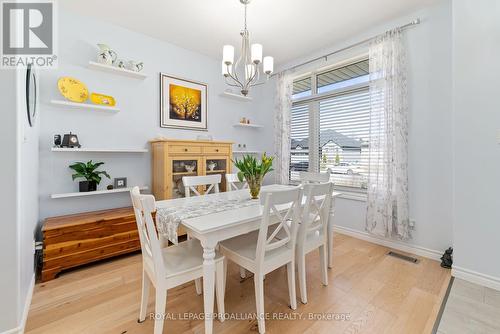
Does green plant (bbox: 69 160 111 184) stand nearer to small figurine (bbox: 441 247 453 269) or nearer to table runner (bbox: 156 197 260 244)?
table runner (bbox: 156 197 260 244)

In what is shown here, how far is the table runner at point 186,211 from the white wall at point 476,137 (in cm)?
191

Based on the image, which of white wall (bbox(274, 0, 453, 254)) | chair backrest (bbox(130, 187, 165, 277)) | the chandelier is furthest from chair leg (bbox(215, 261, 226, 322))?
white wall (bbox(274, 0, 453, 254))

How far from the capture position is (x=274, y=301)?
66.4 inches

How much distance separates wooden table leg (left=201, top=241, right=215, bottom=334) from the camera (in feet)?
4.03

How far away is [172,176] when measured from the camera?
277 cm

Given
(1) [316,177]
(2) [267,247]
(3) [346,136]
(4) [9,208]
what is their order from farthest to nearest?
(3) [346,136] < (1) [316,177] < (2) [267,247] < (4) [9,208]

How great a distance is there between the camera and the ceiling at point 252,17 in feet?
7.49

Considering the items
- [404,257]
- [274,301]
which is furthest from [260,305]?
[404,257]

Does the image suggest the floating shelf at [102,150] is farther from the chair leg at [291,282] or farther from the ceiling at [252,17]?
the chair leg at [291,282]

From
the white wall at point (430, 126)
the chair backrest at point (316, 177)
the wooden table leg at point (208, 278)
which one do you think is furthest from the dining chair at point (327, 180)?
the wooden table leg at point (208, 278)

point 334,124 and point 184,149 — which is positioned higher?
point 334,124

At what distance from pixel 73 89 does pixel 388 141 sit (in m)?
3.60

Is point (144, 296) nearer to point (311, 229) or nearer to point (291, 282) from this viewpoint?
point (291, 282)

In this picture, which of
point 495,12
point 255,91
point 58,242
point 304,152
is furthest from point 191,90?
point 495,12
